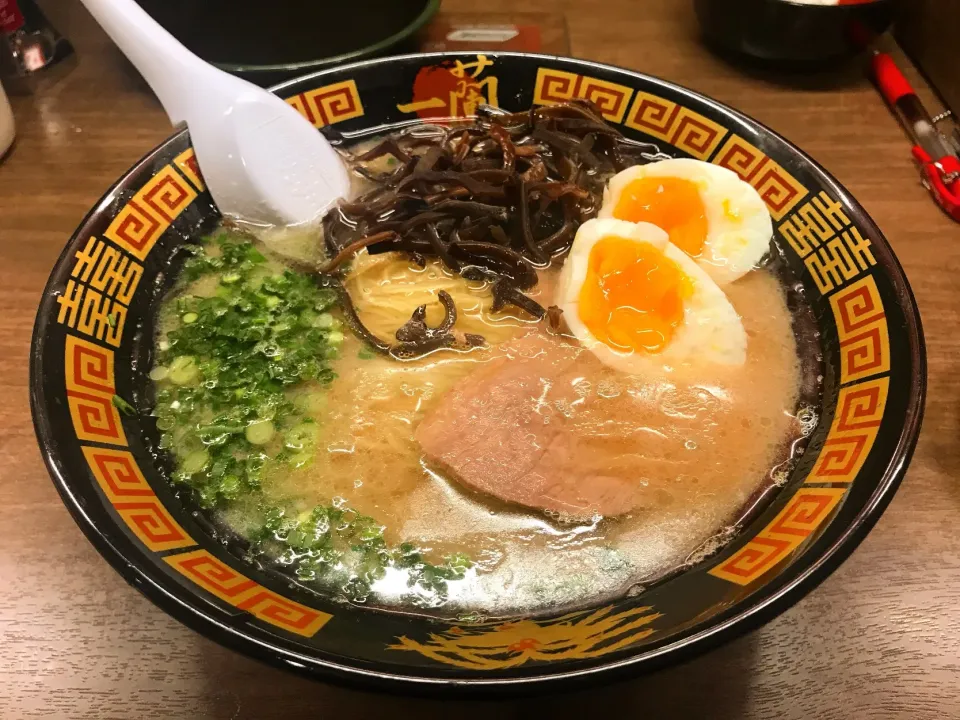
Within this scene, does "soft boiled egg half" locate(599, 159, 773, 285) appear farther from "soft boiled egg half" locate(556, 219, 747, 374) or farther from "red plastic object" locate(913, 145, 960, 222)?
"red plastic object" locate(913, 145, 960, 222)

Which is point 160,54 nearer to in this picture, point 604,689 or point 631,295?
point 631,295

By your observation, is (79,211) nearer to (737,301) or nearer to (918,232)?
(737,301)

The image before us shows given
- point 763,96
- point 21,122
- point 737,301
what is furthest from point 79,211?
point 763,96

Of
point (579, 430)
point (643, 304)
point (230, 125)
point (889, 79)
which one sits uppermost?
point (889, 79)

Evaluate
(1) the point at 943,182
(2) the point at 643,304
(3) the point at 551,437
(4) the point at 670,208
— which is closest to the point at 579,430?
(3) the point at 551,437

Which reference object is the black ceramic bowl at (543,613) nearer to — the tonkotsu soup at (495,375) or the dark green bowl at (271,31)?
the tonkotsu soup at (495,375)

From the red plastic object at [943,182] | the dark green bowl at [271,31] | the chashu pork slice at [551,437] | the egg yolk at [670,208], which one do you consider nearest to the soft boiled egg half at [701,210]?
the egg yolk at [670,208]
